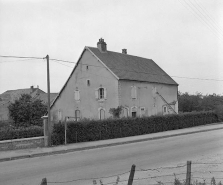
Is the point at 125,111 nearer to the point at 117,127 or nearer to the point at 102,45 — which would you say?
the point at 102,45

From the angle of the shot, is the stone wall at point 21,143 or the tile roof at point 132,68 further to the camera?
the tile roof at point 132,68

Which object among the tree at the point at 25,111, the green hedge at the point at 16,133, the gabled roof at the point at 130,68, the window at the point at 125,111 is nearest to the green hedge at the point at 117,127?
the green hedge at the point at 16,133

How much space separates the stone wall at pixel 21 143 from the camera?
16.5 meters

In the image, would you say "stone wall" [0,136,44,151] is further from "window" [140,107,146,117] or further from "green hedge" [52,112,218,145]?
"window" [140,107,146,117]

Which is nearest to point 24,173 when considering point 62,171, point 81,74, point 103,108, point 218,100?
point 62,171

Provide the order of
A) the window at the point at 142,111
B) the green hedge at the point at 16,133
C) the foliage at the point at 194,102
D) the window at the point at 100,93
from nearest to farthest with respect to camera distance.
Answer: the green hedge at the point at 16,133
the window at the point at 100,93
the window at the point at 142,111
the foliage at the point at 194,102

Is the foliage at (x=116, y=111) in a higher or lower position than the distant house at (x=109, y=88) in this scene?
lower

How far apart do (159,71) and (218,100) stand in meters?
14.4

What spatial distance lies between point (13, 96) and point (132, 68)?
1650 inches

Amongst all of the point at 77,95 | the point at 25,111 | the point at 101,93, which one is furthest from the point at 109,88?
the point at 25,111

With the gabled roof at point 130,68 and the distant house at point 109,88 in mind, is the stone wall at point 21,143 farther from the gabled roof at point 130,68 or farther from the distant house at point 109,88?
the gabled roof at point 130,68

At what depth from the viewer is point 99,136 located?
21766 mm

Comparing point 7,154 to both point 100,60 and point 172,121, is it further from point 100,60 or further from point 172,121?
point 100,60

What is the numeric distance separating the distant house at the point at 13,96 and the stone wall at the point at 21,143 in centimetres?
4214
